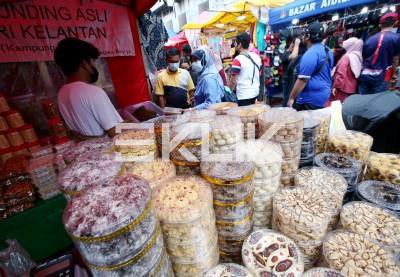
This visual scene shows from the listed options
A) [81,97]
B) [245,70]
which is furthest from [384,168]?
[245,70]

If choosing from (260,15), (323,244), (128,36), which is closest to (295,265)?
(323,244)

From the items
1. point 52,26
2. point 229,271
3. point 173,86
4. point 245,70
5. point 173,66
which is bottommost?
point 229,271

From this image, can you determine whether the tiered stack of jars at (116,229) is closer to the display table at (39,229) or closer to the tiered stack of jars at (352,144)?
the display table at (39,229)

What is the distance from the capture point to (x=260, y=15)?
5371 millimetres

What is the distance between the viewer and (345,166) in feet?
3.98

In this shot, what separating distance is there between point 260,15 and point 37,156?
229 inches

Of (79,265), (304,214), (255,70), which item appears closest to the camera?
(304,214)

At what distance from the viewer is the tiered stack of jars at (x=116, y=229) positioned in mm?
560

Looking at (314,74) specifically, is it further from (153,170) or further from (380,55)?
(153,170)

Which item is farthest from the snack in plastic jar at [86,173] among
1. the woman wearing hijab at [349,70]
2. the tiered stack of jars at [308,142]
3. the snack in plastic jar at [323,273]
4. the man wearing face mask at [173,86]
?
the woman wearing hijab at [349,70]

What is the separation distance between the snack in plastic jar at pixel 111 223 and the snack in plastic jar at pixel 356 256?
728 mm

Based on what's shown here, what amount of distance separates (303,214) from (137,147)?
0.84m

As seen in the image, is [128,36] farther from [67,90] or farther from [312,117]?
[312,117]

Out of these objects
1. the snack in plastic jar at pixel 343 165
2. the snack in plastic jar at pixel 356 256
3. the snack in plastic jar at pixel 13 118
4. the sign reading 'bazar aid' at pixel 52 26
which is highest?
the sign reading 'bazar aid' at pixel 52 26
